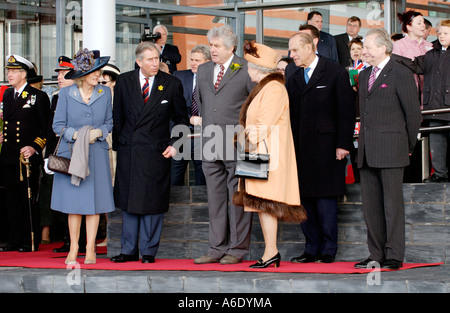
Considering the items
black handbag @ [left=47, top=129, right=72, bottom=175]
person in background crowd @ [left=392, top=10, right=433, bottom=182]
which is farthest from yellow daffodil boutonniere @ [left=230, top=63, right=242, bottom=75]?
person in background crowd @ [left=392, top=10, right=433, bottom=182]

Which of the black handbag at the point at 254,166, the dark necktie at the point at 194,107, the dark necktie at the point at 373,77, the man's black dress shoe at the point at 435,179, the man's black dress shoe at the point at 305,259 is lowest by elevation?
the man's black dress shoe at the point at 305,259

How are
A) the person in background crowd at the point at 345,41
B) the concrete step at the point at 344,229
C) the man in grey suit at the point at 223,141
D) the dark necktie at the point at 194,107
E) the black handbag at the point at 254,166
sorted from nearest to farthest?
the black handbag at the point at 254,166, the concrete step at the point at 344,229, the man in grey suit at the point at 223,141, the dark necktie at the point at 194,107, the person in background crowd at the point at 345,41

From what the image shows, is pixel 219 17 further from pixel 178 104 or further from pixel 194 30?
pixel 178 104

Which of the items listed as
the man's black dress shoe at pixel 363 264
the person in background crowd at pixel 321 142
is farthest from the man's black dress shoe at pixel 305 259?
the man's black dress shoe at pixel 363 264

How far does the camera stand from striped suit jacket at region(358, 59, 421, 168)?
6.70 m

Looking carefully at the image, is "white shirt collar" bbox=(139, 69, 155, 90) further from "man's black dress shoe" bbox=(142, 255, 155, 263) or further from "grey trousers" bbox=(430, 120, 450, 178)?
"grey trousers" bbox=(430, 120, 450, 178)

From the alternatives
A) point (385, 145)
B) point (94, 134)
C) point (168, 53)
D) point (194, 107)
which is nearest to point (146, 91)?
point (94, 134)

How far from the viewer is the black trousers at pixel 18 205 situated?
9164 millimetres

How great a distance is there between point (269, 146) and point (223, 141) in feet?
1.97

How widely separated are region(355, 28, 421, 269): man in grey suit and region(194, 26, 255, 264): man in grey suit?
1.10 metres

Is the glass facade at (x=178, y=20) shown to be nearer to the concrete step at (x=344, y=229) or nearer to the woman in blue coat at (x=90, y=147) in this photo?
the woman in blue coat at (x=90, y=147)
